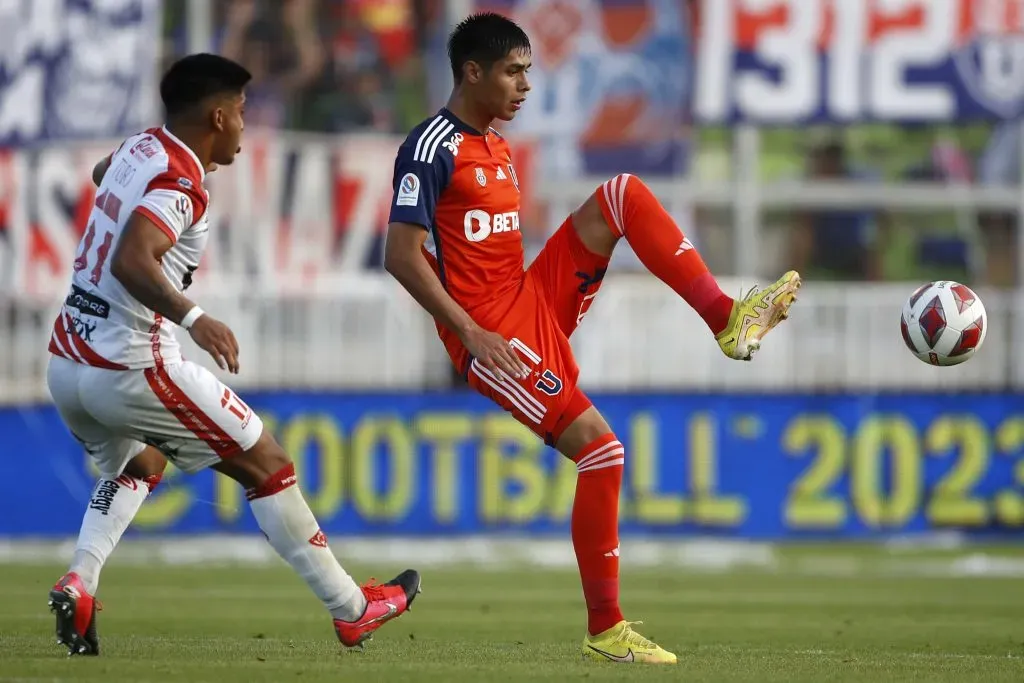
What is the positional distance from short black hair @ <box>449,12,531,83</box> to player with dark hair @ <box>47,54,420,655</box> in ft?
3.22

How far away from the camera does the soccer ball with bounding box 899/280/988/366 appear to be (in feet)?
28.6

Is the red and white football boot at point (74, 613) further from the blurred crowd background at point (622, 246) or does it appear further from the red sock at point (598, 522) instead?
the blurred crowd background at point (622, 246)

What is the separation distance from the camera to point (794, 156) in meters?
20.2

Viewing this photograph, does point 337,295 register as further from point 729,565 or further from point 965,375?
point 965,375

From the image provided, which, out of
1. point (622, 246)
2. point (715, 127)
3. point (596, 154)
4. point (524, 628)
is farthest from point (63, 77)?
point (524, 628)

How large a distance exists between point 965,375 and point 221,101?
34.0 ft

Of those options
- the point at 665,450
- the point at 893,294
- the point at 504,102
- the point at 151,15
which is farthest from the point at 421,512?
the point at 504,102

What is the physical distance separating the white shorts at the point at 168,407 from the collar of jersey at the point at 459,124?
149 cm

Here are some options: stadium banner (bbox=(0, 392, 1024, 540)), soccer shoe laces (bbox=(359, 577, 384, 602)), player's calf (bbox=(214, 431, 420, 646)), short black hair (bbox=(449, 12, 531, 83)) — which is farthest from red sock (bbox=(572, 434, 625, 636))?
stadium banner (bbox=(0, 392, 1024, 540))

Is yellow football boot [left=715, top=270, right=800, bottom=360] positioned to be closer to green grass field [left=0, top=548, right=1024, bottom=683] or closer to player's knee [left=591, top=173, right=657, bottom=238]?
player's knee [left=591, top=173, right=657, bottom=238]

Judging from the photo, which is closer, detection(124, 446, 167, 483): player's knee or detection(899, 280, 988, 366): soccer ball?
detection(124, 446, 167, 483): player's knee

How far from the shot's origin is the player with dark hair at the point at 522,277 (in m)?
7.59

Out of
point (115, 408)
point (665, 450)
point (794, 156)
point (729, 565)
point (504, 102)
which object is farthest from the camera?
point (794, 156)

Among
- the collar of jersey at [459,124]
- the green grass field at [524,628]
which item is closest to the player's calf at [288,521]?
the green grass field at [524,628]
